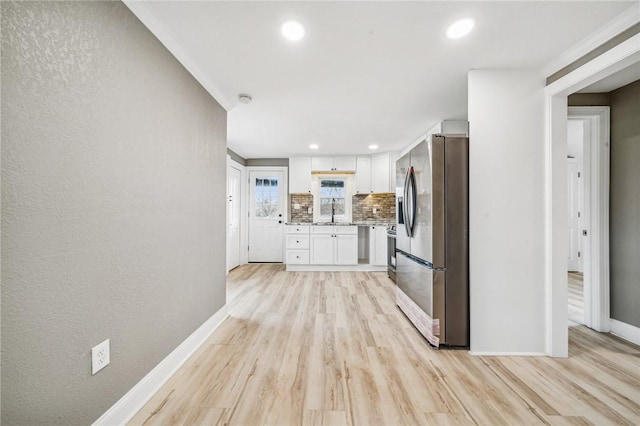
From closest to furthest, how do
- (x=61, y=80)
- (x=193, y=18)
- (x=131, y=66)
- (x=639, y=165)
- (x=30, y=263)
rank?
(x=30, y=263) < (x=61, y=80) < (x=131, y=66) < (x=193, y=18) < (x=639, y=165)

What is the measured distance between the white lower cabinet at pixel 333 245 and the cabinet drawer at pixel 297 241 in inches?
3.8

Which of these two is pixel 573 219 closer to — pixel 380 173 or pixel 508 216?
pixel 380 173

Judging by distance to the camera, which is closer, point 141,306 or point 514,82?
point 141,306

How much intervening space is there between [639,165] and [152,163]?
3.81m

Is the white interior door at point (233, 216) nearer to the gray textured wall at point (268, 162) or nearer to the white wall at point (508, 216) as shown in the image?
the gray textured wall at point (268, 162)

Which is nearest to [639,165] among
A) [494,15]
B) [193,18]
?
[494,15]

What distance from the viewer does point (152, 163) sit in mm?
1577

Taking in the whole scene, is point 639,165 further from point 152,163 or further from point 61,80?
point 61,80

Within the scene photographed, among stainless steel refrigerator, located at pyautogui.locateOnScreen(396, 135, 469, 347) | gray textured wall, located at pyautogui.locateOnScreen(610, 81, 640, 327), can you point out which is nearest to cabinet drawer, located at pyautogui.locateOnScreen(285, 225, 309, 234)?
stainless steel refrigerator, located at pyautogui.locateOnScreen(396, 135, 469, 347)

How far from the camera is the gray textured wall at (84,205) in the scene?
0.90 meters

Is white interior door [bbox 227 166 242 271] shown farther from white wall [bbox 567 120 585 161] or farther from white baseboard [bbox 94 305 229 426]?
white wall [bbox 567 120 585 161]

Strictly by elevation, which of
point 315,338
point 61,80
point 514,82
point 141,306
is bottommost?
point 315,338

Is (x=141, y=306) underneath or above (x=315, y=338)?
above

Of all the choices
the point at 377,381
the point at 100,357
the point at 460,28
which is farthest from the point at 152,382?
the point at 460,28
